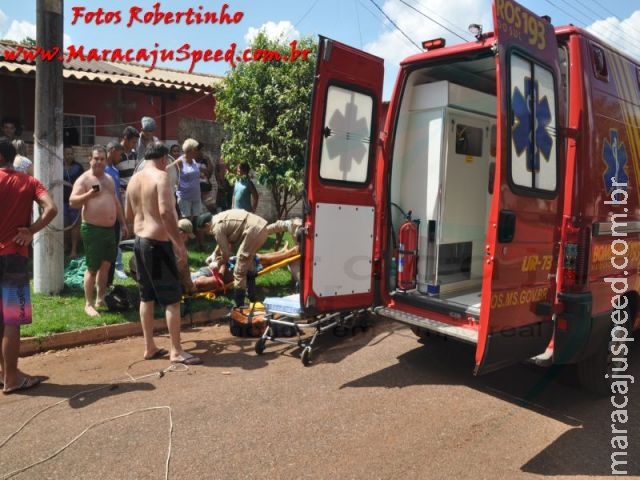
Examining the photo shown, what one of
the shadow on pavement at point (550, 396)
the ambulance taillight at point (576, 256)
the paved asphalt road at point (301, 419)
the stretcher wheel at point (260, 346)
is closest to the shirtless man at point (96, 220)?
the paved asphalt road at point (301, 419)

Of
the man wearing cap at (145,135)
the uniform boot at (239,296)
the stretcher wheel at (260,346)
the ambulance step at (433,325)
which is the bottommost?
the stretcher wheel at (260,346)

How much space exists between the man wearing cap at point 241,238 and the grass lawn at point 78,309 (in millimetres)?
444

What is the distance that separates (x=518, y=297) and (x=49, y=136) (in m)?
5.38

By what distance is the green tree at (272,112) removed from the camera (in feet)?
31.4

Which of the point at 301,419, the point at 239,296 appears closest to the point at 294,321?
the point at 239,296

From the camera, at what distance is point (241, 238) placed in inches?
255

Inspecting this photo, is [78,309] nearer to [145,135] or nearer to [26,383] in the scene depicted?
[26,383]

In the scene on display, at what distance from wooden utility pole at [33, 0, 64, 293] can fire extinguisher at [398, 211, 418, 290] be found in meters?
4.02

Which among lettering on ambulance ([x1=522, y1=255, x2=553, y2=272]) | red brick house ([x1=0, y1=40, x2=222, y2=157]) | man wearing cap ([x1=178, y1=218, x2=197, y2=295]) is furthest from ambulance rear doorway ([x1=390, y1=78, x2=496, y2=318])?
red brick house ([x1=0, y1=40, x2=222, y2=157])

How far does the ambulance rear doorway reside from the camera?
502 cm

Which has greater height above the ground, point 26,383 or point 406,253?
point 406,253

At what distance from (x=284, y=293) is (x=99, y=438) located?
420 centimetres

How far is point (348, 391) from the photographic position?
4258 mm

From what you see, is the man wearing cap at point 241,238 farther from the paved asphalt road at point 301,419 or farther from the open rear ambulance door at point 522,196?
the open rear ambulance door at point 522,196
